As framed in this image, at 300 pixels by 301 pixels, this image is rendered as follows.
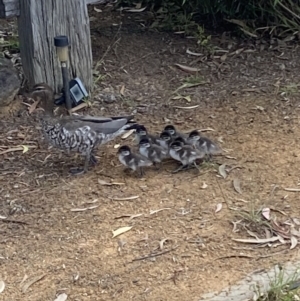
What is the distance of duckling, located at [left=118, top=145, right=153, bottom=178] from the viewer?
6.07 meters

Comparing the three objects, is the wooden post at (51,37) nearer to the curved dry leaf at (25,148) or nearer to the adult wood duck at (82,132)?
the curved dry leaf at (25,148)

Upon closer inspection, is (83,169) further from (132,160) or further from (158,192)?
(158,192)

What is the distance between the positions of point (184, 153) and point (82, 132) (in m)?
0.73

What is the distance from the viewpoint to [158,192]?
233 inches

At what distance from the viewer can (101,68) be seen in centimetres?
787

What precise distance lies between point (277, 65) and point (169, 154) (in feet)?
7.06

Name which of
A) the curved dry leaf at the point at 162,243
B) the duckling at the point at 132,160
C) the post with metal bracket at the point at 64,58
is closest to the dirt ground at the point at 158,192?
the curved dry leaf at the point at 162,243

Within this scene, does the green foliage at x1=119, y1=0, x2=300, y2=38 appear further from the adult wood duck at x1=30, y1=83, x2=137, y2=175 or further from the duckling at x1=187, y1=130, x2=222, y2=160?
the adult wood duck at x1=30, y1=83, x2=137, y2=175

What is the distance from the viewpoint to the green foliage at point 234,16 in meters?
8.27

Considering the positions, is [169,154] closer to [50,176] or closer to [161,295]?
[50,176]

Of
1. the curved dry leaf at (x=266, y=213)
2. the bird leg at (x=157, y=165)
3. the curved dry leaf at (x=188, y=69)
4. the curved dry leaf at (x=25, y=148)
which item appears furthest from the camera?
the curved dry leaf at (x=188, y=69)

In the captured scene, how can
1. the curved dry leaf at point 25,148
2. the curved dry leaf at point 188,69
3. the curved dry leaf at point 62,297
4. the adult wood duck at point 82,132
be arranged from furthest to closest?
the curved dry leaf at point 188,69, the curved dry leaf at point 25,148, the adult wood duck at point 82,132, the curved dry leaf at point 62,297

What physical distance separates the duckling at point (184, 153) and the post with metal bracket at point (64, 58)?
4.28 feet

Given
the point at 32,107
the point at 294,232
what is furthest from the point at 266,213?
the point at 32,107
